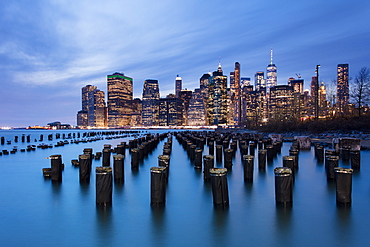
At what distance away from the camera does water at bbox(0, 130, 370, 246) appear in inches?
222

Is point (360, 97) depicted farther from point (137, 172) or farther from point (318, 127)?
point (137, 172)

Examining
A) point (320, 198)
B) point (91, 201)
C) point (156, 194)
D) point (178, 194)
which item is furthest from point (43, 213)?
point (320, 198)

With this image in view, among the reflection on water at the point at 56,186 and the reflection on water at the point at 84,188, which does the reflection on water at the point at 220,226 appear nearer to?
the reflection on water at the point at 84,188

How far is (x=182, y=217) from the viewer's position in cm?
695

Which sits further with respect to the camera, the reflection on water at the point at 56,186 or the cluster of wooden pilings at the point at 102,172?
the reflection on water at the point at 56,186

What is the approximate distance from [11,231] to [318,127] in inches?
1456

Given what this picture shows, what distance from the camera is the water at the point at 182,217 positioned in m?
5.64

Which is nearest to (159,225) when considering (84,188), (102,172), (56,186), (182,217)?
(182,217)

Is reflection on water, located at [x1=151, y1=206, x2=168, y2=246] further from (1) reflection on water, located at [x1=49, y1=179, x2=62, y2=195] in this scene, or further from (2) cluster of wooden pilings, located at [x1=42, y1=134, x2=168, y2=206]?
(1) reflection on water, located at [x1=49, y1=179, x2=62, y2=195]

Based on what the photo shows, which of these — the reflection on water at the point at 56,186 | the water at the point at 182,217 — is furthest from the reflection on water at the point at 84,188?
the reflection on water at the point at 56,186

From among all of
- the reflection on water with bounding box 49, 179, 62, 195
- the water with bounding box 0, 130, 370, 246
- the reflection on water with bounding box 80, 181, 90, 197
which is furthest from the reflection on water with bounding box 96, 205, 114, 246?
the reflection on water with bounding box 49, 179, 62, 195

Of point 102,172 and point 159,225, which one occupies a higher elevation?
point 102,172

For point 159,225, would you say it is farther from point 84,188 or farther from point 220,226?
point 84,188

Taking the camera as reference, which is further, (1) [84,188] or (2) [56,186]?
(2) [56,186]
